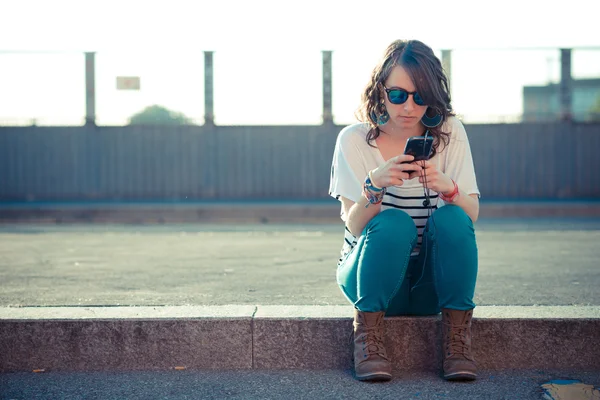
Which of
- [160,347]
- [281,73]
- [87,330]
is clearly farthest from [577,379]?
[281,73]

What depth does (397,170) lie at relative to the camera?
2285mm

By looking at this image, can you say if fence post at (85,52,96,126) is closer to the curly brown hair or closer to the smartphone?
the curly brown hair

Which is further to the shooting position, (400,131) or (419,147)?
(400,131)

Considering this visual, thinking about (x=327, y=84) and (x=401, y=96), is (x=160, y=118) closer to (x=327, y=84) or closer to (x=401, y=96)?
(x=327, y=84)

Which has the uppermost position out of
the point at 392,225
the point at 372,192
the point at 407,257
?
the point at 372,192

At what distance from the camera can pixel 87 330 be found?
255 cm

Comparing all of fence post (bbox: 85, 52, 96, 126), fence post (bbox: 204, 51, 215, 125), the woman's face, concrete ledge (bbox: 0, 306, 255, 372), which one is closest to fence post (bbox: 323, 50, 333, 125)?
fence post (bbox: 204, 51, 215, 125)

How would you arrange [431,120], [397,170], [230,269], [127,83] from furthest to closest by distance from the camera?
[127,83], [230,269], [431,120], [397,170]

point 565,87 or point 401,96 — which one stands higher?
point 565,87

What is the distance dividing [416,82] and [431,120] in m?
0.17

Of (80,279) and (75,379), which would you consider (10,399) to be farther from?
(80,279)

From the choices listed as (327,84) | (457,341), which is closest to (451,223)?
(457,341)

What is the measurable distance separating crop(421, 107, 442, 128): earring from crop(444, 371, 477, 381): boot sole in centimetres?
82

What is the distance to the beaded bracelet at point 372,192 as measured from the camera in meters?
2.35
